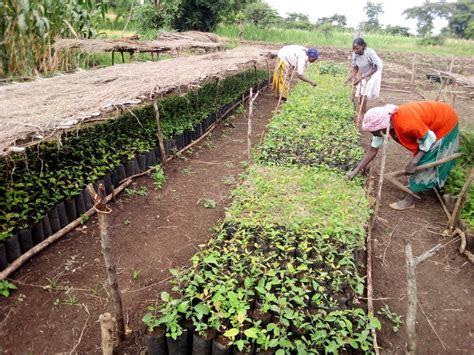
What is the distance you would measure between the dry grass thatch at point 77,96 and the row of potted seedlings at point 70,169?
0.34 meters

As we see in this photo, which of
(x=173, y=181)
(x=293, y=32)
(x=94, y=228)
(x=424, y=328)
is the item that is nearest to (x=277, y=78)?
(x=173, y=181)

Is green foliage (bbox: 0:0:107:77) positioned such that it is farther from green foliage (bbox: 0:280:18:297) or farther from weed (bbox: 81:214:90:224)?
green foliage (bbox: 0:280:18:297)

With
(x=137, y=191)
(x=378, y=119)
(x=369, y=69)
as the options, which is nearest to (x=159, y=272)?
(x=137, y=191)

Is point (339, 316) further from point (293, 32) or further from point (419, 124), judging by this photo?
point (293, 32)

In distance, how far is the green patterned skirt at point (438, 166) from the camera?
18.1 ft

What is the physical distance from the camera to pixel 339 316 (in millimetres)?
Result: 3191

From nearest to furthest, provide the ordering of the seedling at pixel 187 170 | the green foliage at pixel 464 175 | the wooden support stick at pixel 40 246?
the wooden support stick at pixel 40 246 → the green foliage at pixel 464 175 → the seedling at pixel 187 170

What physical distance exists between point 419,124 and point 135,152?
4491mm

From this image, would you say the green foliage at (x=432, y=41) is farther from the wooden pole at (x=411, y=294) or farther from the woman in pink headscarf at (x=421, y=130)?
the wooden pole at (x=411, y=294)

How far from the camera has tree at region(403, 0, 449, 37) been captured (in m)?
41.0

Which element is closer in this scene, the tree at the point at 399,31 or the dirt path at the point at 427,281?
the dirt path at the point at 427,281

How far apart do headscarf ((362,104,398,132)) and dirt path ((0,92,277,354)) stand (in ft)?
8.22

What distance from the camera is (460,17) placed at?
36.3 m

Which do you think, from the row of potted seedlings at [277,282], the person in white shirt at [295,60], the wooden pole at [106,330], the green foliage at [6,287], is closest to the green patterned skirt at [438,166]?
the row of potted seedlings at [277,282]
